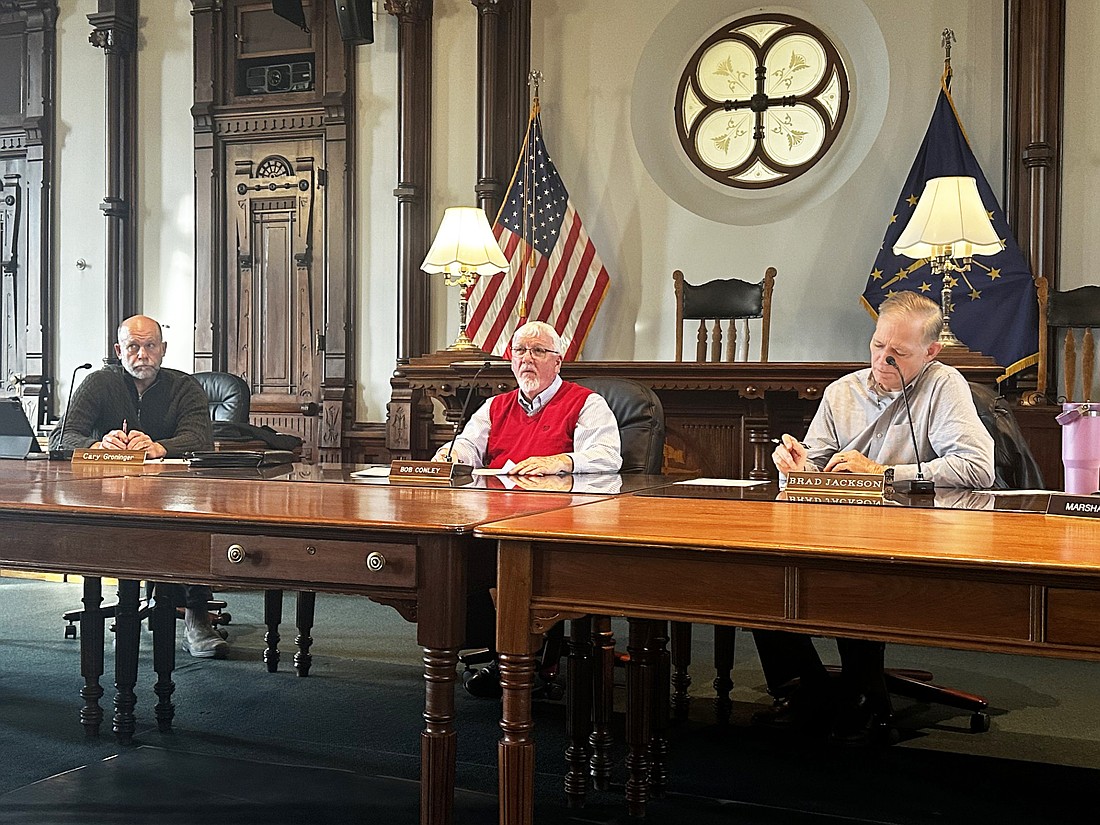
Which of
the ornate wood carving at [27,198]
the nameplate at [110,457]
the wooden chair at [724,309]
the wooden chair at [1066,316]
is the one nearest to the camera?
the nameplate at [110,457]

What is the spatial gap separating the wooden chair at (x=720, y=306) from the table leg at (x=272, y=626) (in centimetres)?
243

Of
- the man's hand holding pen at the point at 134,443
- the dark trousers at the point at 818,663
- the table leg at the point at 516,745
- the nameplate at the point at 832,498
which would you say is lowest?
the dark trousers at the point at 818,663

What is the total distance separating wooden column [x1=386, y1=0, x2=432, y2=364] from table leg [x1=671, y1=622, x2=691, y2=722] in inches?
141

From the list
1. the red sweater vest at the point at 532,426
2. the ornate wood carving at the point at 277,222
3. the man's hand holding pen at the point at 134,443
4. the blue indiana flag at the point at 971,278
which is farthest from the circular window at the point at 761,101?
the man's hand holding pen at the point at 134,443

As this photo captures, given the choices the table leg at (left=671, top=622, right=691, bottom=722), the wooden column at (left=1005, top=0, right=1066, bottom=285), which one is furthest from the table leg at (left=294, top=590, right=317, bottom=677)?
the wooden column at (left=1005, top=0, right=1066, bottom=285)

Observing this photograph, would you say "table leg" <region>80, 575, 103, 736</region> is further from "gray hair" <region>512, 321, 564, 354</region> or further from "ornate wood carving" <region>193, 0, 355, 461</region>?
"ornate wood carving" <region>193, 0, 355, 461</region>

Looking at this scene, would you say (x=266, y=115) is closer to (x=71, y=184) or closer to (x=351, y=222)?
(x=351, y=222)

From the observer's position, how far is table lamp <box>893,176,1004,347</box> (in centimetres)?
488

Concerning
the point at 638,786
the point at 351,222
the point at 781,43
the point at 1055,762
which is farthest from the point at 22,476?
the point at 781,43

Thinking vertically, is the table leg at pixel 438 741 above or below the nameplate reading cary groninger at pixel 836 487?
below

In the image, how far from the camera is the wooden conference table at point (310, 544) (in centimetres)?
190

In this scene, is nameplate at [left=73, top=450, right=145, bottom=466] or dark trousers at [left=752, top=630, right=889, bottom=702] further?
nameplate at [left=73, top=450, right=145, bottom=466]

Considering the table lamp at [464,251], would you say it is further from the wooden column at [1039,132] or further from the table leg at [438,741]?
the table leg at [438,741]

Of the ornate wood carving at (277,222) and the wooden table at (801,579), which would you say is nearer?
the wooden table at (801,579)
